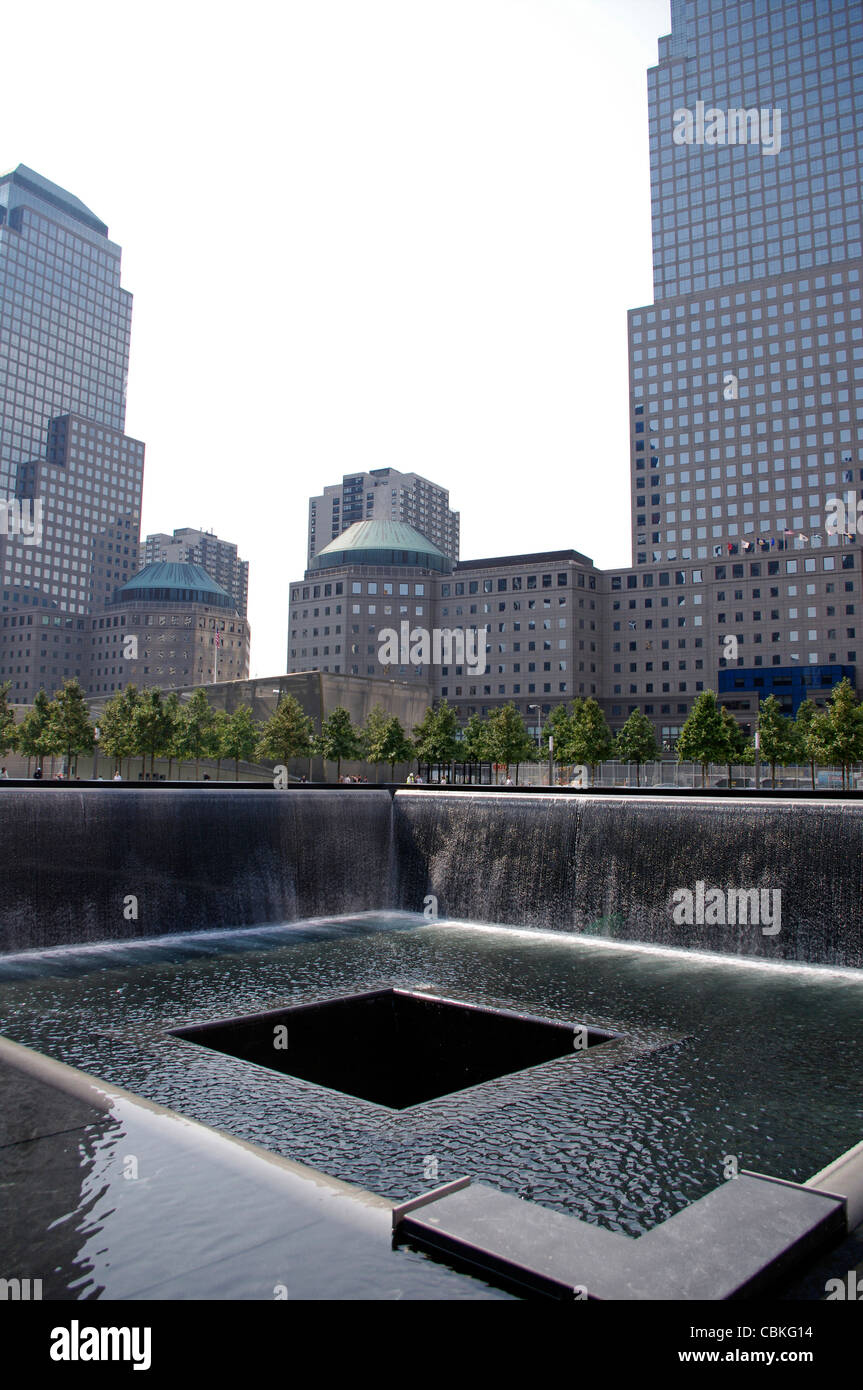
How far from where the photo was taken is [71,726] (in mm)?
64125

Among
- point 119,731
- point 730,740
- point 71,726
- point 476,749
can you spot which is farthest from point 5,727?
point 730,740

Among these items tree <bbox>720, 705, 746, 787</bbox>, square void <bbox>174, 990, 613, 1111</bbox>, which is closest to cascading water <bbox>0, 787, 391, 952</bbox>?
square void <bbox>174, 990, 613, 1111</bbox>

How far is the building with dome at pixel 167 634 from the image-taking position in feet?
561

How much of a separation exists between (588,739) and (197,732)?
28.5 meters

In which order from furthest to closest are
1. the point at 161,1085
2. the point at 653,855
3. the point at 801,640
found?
1. the point at 801,640
2. the point at 653,855
3. the point at 161,1085

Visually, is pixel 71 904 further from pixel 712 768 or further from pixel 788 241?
pixel 788 241

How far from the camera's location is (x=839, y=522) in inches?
4722

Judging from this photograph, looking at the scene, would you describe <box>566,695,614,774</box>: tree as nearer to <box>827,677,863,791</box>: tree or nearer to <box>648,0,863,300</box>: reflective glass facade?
<box>827,677,863,791</box>: tree

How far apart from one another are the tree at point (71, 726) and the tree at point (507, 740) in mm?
27644

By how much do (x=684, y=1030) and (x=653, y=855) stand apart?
8982 millimetres

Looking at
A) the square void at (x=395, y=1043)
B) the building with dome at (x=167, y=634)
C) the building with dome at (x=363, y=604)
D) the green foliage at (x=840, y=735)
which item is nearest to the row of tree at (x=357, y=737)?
the green foliage at (x=840, y=735)

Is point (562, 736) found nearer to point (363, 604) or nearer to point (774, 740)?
point (774, 740)
